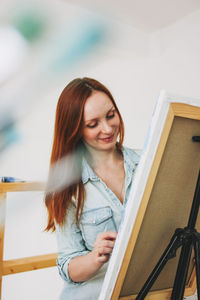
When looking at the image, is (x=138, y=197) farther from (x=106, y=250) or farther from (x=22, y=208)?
(x=22, y=208)

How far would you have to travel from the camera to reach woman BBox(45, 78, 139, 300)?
3.29ft

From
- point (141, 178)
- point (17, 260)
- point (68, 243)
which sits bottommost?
point (17, 260)

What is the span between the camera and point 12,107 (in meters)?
1.56

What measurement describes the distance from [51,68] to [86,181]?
79 centimetres

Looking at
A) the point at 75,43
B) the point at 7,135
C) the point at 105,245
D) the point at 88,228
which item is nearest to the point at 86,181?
the point at 88,228

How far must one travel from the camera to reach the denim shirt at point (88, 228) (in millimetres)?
995

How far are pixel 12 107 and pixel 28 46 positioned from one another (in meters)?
0.32

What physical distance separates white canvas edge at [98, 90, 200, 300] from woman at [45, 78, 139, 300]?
0.36 metres

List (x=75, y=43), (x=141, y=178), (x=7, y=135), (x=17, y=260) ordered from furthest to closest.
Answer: (x=75, y=43) < (x=7, y=135) < (x=17, y=260) < (x=141, y=178)

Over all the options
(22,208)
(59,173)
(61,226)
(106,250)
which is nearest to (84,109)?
(59,173)

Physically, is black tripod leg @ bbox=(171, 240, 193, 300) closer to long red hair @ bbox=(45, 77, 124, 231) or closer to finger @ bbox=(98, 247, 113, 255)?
finger @ bbox=(98, 247, 113, 255)

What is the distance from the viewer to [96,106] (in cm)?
111

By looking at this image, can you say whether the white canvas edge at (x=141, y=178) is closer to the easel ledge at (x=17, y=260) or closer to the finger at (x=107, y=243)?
the finger at (x=107, y=243)

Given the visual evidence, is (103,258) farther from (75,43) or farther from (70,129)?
(75,43)
